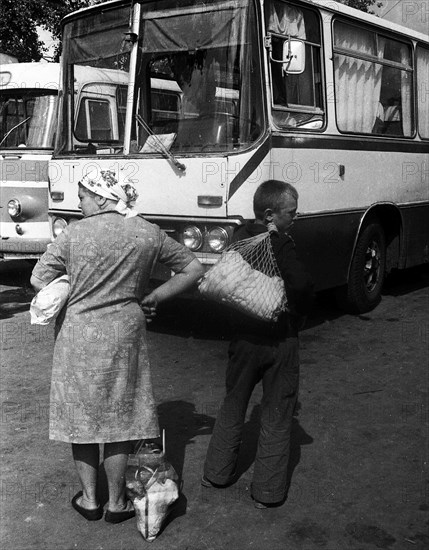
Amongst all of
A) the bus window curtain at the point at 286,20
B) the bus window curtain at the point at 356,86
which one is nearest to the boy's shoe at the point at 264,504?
the bus window curtain at the point at 286,20

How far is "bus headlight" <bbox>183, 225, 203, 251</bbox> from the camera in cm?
609

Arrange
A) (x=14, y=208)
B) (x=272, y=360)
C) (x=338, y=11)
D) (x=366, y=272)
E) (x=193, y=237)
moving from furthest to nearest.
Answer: (x=14, y=208), (x=366, y=272), (x=338, y=11), (x=193, y=237), (x=272, y=360)

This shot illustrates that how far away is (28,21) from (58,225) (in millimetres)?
8515

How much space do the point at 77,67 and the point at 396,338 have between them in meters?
3.95

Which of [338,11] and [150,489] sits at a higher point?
[338,11]

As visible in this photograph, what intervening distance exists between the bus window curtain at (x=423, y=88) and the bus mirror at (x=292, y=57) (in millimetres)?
2888

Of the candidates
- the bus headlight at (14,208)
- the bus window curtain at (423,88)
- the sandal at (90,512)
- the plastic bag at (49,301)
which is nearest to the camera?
the plastic bag at (49,301)

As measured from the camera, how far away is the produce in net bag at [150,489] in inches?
133

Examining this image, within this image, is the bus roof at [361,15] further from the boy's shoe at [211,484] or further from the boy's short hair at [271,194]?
the boy's shoe at [211,484]

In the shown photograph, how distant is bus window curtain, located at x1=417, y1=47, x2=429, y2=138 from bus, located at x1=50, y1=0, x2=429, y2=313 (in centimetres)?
25

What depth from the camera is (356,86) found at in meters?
7.39

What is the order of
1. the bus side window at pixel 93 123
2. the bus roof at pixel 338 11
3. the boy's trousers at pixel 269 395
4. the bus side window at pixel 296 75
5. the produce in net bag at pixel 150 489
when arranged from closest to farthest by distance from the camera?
the produce in net bag at pixel 150 489
the boy's trousers at pixel 269 395
the bus side window at pixel 296 75
the bus roof at pixel 338 11
the bus side window at pixel 93 123

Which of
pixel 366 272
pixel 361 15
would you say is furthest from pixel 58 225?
pixel 361 15

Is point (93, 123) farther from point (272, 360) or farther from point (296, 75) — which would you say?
point (272, 360)
